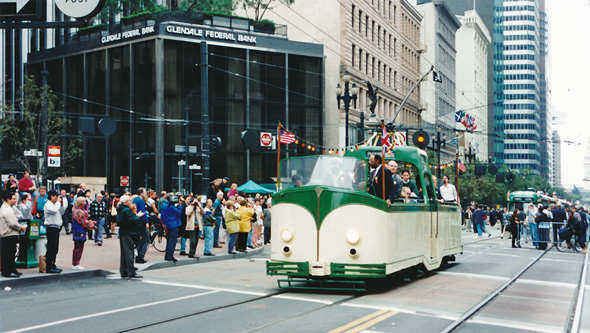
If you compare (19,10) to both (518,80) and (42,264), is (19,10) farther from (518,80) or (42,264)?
(518,80)

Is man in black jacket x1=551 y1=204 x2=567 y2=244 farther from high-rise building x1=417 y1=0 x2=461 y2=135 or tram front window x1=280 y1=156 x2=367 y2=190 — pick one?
high-rise building x1=417 y1=0 x2=461 y2=135

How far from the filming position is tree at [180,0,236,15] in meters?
52.2

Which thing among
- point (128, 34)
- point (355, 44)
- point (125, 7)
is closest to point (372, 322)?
point (128, 34)

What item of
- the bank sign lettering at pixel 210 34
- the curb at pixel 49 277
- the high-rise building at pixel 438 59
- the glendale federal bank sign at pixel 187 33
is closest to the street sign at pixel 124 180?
the glendale federal bank sign at pixel 187 33

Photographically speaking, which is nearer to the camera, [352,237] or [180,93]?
[352,237]

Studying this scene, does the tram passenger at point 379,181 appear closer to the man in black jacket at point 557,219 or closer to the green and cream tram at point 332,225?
the green and cream tram at point 332,225

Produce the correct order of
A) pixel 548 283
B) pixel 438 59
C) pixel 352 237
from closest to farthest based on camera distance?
pixel 352 237, pixel 548 283, pixel 438 59

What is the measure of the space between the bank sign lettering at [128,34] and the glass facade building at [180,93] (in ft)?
0.27

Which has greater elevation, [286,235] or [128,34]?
[128,34]

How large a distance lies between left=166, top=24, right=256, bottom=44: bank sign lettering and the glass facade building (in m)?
0.07

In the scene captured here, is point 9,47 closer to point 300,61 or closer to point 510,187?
point 300,61

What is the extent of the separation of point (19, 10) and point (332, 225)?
622cm

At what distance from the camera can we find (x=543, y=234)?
30266 mm

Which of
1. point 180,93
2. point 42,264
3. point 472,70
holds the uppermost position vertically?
point 472,70
